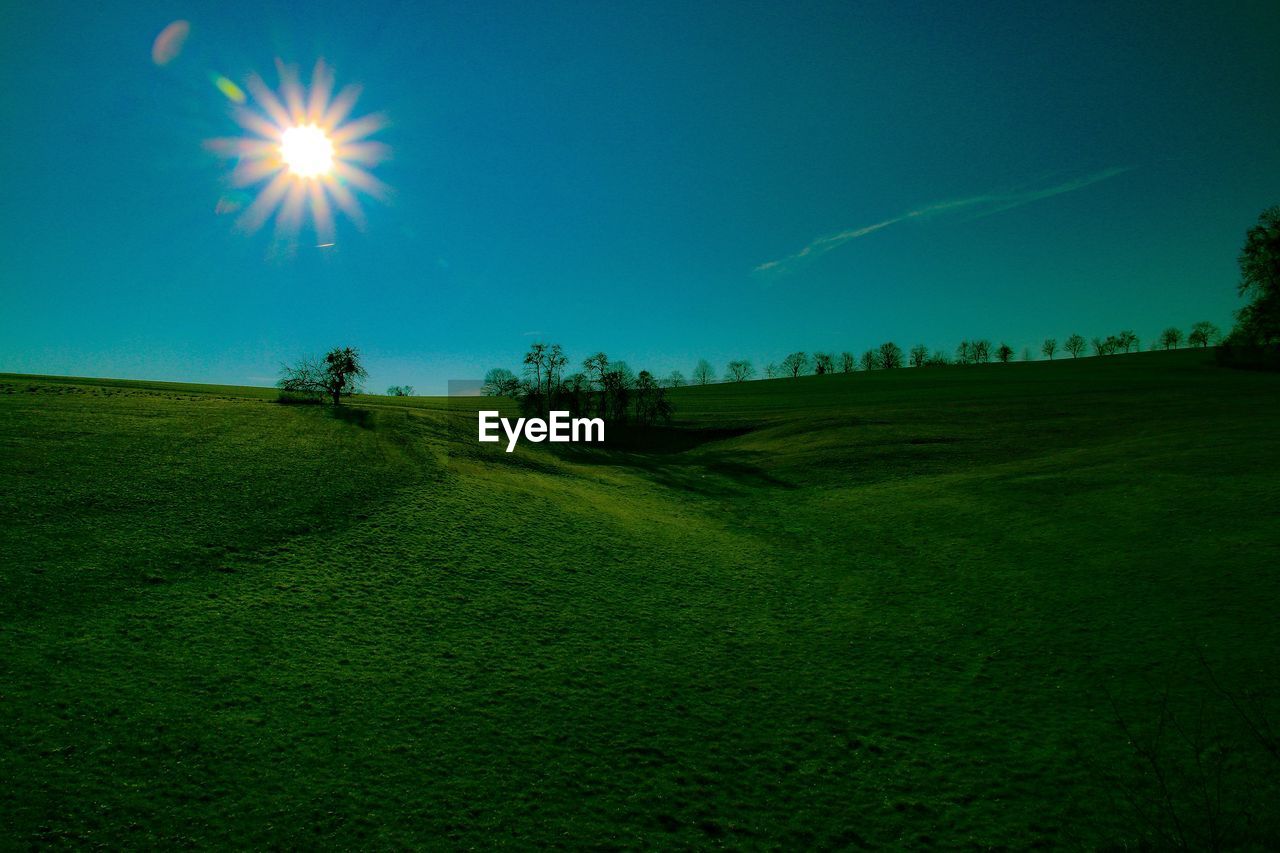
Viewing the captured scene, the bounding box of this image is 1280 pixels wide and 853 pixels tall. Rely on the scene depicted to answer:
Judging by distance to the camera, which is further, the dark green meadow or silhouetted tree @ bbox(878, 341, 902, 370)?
silhouetted tree @ bbox(878, 341, 902, 370)

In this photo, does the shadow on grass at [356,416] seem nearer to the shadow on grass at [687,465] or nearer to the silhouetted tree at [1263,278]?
the shadow on grass at [687,465]

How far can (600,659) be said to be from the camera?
31.8 feet

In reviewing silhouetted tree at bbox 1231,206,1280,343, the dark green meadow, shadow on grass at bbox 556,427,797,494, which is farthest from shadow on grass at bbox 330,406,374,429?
silhouetted tree at bbox 1231,206,1280,343

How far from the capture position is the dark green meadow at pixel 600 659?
6.18 meters

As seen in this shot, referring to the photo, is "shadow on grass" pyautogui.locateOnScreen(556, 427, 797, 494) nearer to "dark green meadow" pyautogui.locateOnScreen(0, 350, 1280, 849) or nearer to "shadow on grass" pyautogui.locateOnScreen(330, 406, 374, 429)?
"dark green meadow" pyautogui.locateOnScreen(0, 350, 1280, 849)

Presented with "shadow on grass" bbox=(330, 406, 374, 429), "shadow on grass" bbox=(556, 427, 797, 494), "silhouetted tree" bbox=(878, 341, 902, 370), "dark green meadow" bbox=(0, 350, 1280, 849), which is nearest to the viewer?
"dark green meadow" bbox=(0, 350, 1280, 849)

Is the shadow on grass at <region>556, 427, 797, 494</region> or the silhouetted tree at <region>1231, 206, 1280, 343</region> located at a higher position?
the silhouetted tree at <region>1231, 206, 1280, 343</region>

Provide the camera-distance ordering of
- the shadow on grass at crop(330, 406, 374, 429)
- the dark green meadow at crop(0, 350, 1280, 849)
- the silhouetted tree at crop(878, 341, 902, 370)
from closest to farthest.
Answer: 1. the dark green meadow at crop(0, 350, 1280, 849)
2. the shadow on grass at crop(330, 406, 374, 429)
3. the silhouetted tree at crop(878, 341, 902, 370)

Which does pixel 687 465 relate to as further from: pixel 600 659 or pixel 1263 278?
pixel 1263 278

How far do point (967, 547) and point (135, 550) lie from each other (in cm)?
2060

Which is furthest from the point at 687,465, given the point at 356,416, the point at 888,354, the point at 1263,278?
the point at 888,354

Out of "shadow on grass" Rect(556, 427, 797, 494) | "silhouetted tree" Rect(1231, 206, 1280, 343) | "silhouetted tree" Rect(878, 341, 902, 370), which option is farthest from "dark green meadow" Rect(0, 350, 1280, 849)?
"silhouetted tree" Rect(878, 341, 902, 370)

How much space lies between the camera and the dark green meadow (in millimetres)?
6184

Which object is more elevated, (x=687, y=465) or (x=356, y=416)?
(x=356, y=416)
